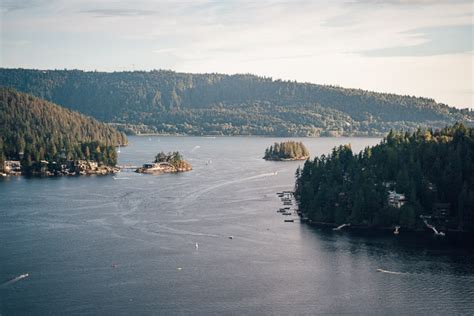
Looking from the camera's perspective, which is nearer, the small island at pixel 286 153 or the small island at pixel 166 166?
the small island at pixel 166 166

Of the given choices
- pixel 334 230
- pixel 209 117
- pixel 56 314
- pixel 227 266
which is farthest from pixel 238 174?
pixel 209 117

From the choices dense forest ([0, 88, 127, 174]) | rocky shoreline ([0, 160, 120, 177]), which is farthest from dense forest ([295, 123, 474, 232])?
Answer: dense forest ([0, 88, 127, 174])

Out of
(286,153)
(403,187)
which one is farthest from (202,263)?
(286,153)

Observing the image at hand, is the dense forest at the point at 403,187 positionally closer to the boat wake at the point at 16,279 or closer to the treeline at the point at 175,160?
the boat wake at the point at 16,279

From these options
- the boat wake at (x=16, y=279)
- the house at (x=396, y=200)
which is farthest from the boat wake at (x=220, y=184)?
the boat wake at (x=16, y=279)

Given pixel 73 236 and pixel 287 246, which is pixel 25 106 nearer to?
pixel 73 236

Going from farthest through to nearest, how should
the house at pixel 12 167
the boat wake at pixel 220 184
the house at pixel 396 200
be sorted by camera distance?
the house at pixel 12 167 < the boat wake at pixel 220 184 < the house at pixel 396 200
